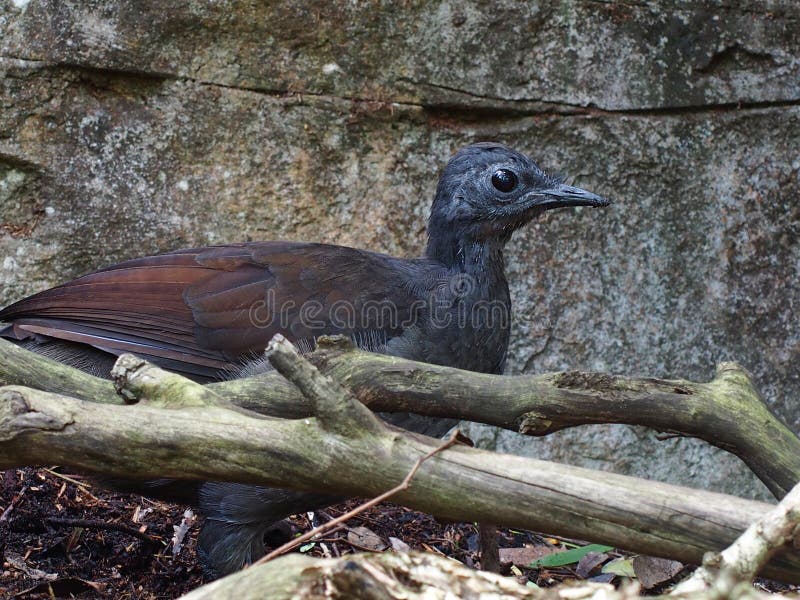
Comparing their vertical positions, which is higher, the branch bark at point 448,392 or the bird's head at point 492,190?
the bird's head at point 492,190

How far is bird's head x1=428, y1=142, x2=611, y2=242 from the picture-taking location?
4.85 metres

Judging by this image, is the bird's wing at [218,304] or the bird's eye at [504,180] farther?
the bird's eye at [504,180]

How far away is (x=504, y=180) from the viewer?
15.9 ft

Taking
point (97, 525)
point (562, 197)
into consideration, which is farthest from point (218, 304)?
point (562, 197)

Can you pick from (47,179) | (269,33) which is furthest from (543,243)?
(47,179)

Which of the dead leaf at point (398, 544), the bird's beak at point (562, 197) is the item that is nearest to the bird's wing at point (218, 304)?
the bird's beak at point (562, 197)

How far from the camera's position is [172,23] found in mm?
4844

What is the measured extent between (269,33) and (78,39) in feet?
2.96

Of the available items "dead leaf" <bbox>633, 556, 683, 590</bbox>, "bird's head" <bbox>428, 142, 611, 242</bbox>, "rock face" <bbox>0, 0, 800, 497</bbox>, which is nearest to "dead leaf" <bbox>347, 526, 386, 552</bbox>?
"rock face" <bbox>0, 0, 800, 497</bbox>

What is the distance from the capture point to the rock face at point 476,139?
4.86 meters

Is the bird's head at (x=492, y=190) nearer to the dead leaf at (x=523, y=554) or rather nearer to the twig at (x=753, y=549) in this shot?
the dead leaf at (x=523, y=554)

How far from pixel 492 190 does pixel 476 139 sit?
470 millimetres

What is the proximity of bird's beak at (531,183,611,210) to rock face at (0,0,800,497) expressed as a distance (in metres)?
0.45

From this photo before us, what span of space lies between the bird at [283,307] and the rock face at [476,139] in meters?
0.42
